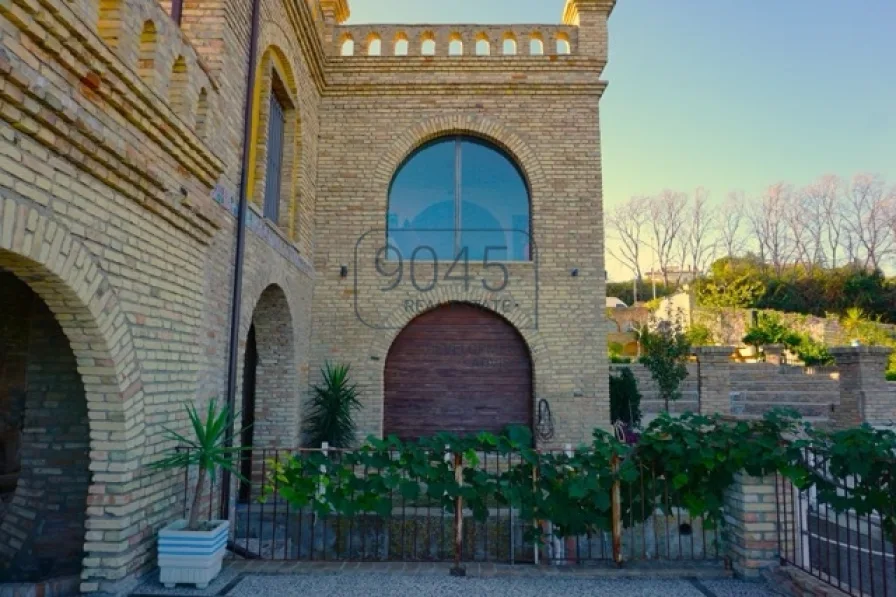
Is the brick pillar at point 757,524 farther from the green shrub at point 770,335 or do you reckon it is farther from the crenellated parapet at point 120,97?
the green shrub at point 770,335

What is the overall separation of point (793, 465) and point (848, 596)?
2.84 ft

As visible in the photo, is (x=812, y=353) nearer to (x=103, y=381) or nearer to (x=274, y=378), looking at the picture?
(x=274, y=378)

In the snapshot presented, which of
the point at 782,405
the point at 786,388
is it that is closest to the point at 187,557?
the point at 782,405

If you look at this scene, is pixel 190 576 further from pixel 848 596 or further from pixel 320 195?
pixel 320 195

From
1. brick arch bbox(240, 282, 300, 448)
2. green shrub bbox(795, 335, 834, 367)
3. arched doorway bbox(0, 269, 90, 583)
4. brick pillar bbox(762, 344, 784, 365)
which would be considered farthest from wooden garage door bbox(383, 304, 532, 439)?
green shrub bbox(795, 335, 834, 367)

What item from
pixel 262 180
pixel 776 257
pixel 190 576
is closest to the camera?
pixel 190 576

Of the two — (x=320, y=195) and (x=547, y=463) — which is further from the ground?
(x=320, y=195)

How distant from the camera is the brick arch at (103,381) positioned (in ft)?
11.0

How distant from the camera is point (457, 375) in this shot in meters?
8.91

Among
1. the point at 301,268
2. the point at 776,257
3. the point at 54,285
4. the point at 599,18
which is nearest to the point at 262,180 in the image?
the point at 301,268

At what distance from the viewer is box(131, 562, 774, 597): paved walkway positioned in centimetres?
395

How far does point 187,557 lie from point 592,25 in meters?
9.14

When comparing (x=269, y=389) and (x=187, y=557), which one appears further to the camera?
(x=269, y=389)

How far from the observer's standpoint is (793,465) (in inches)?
163
